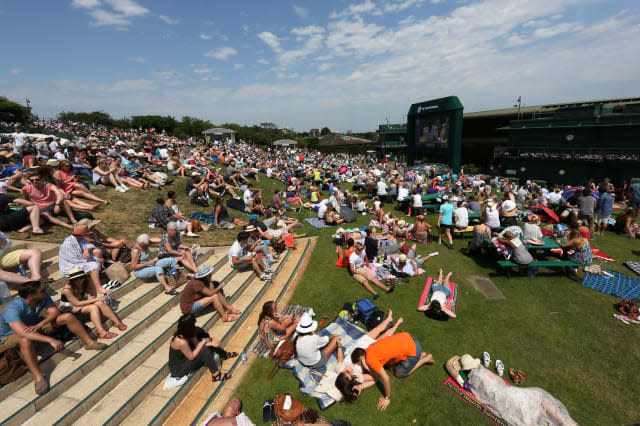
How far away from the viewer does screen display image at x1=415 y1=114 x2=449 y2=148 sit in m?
31.5

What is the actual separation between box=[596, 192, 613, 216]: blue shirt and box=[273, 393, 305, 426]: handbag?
13.7 m

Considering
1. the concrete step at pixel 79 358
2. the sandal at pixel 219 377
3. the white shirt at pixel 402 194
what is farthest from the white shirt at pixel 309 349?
the white shirt at pixel 402 194

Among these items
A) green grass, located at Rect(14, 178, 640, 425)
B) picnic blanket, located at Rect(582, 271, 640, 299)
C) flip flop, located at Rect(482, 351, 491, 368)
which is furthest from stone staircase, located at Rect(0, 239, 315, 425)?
picnic blanket, located at Rect(582, 271, 640, 299)

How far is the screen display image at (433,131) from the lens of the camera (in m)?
31.5

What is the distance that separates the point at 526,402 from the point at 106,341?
6.53 meters

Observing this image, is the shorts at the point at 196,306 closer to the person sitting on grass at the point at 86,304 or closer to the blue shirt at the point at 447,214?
the person sitting on grass at the point at 86,304

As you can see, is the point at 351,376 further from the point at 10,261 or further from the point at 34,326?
the point at 10,261

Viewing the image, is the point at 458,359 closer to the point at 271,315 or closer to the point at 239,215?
the point at 271,315

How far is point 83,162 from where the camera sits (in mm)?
11703

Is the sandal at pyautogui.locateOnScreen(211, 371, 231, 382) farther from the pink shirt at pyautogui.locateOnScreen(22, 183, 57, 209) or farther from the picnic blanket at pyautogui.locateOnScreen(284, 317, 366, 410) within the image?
the pink shirt at pyautogui.locateOnScreen(22, 183, 57, 209)

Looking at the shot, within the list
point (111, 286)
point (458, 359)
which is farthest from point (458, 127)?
point (111, 286)

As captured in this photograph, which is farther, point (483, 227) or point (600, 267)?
point (483, 227)

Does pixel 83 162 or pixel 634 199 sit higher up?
pixel 83 162

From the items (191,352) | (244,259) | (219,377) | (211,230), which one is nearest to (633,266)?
(244,259)
